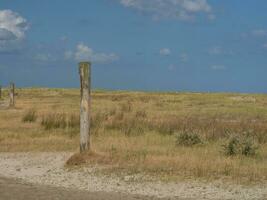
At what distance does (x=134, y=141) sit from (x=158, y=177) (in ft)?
23.9

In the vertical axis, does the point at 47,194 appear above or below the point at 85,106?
below

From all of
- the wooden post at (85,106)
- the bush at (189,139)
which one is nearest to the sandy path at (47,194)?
the wooden post at (85,106)

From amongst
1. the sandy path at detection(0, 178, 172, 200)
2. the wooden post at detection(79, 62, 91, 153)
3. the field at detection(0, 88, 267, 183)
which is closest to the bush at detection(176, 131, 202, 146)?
the field at detection(0, 88, 267, 183)

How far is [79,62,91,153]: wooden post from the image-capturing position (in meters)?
18.5

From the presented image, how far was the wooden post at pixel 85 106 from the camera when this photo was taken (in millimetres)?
18531

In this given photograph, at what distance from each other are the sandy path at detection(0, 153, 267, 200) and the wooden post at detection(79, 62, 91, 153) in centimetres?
89

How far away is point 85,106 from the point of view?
61.2 feet

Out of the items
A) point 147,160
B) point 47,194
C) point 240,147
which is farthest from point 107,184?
point 240,147

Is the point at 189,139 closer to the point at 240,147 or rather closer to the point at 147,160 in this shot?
the point at 240,147

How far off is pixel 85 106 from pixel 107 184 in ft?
14.2

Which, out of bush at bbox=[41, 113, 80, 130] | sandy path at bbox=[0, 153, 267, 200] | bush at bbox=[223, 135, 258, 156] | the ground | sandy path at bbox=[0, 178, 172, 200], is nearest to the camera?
sandy path at bbox=[0, 178, 172, 200]

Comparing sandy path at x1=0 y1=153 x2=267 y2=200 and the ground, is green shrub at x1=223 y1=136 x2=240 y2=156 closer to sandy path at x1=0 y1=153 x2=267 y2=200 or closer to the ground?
the ground

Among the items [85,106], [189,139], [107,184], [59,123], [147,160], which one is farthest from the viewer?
[59,123]

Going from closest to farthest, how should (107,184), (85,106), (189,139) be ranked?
(107,184) → (85,106) → (189,139)
